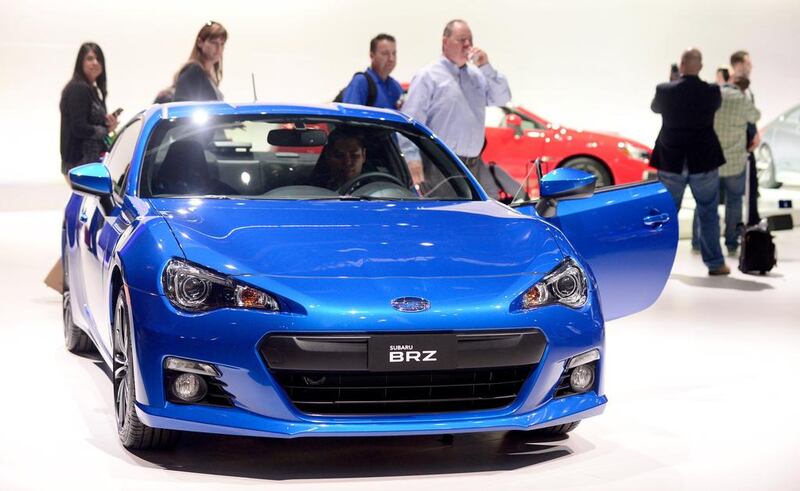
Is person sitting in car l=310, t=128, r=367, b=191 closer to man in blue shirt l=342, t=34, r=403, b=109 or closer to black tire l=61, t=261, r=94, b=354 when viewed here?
black tire l=61, t=261, r=94, b=354

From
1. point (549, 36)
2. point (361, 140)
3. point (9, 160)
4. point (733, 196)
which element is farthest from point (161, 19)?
point (361, 140)

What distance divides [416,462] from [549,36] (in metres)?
13.2

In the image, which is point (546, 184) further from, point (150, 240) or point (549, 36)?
point (549, 36)

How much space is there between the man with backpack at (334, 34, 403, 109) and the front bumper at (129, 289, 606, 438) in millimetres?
4817

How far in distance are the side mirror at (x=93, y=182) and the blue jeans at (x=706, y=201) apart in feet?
18.5

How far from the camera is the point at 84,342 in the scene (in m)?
6.51

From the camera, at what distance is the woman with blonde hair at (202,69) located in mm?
8484

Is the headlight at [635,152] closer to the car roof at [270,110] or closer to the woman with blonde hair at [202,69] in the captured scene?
the woman with blonde hair at [202,69]

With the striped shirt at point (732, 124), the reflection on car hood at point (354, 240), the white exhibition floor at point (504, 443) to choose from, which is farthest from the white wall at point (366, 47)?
the reflection on car hood at point (354, 240)

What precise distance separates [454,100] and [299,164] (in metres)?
2.95

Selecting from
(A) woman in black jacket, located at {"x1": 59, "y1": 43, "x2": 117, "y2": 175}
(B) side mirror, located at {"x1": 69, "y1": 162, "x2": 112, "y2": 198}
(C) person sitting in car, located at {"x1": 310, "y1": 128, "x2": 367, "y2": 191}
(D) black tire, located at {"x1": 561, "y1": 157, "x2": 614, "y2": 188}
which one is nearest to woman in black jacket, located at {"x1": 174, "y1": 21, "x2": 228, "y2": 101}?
(A) woman in black jacket, located at {"x1": 59, "y1": 43, "x2": 117, "y2": 175}

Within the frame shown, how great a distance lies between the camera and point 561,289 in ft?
14.5

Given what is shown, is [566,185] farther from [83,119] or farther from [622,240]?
[83,119]

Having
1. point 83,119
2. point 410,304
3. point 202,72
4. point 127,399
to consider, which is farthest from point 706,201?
point 127,399
